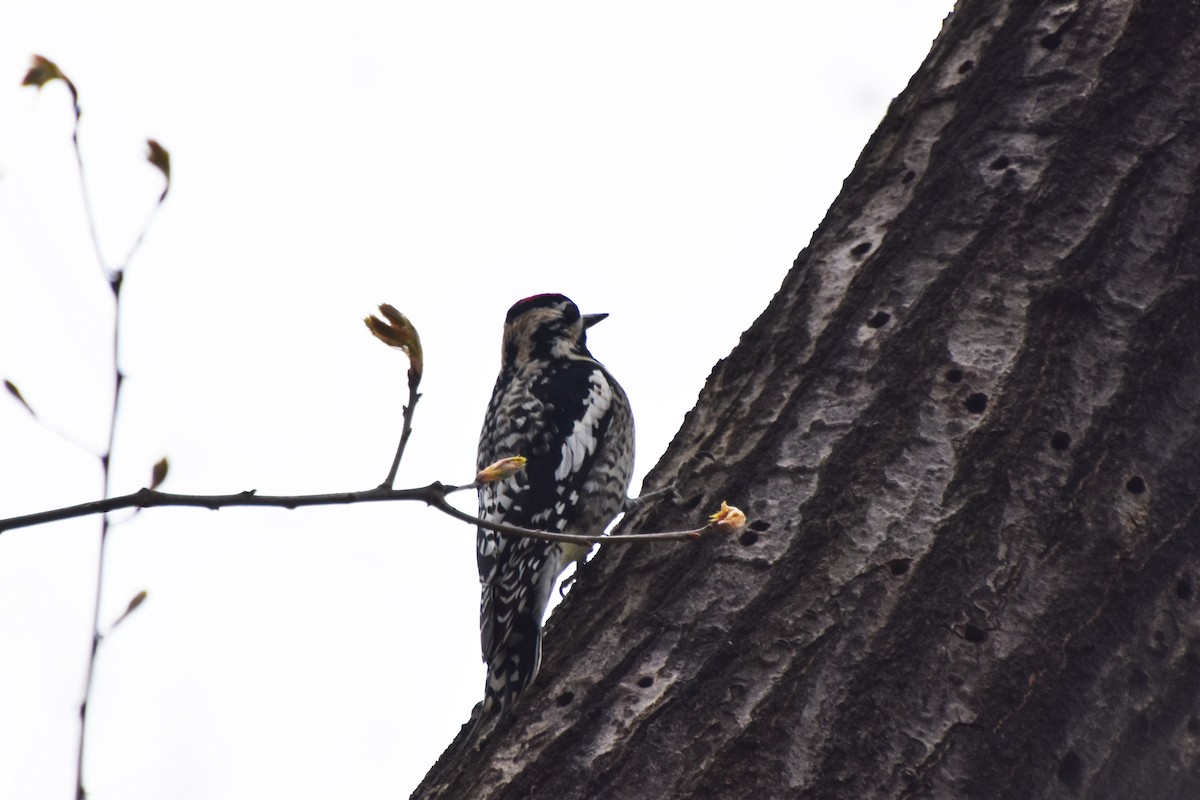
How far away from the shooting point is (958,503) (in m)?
2.86

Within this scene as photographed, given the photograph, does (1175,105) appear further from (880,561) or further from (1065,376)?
(880,561)

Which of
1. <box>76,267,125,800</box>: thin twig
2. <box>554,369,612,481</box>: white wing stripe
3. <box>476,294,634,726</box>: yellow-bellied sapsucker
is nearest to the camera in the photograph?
<box>76,267,125,800</box>: thin twig

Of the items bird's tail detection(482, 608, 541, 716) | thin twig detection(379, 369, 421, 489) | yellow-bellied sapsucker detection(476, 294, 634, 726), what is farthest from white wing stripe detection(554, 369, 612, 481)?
thin twig detection(379, 369, 421, 489)

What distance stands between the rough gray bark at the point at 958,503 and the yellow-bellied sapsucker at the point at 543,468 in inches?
40.8

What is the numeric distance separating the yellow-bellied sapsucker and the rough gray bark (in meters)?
1.04

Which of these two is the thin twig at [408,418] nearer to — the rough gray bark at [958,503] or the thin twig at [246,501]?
the thin twig at [246,501]

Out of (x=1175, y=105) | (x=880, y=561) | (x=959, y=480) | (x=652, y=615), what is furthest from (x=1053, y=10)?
(x=652, y=615)

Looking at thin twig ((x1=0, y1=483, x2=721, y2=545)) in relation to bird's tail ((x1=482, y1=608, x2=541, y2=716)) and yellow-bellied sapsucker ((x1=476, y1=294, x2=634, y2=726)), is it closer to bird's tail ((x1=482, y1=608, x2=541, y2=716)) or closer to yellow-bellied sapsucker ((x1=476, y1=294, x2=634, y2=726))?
bird's tail ((x1=482, y1=608, x2=541, y2=716))

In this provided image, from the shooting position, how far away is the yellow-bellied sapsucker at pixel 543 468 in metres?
4.59

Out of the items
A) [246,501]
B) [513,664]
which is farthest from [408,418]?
[513,664]

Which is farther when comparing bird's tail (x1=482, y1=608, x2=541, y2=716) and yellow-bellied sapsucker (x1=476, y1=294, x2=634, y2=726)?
yellow-bellied sapsucker (x1=476, y1=294, x2=634, y2=726)

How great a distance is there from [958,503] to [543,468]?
8.69ft

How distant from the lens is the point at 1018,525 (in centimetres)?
280

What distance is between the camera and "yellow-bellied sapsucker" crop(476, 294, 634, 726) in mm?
4590
